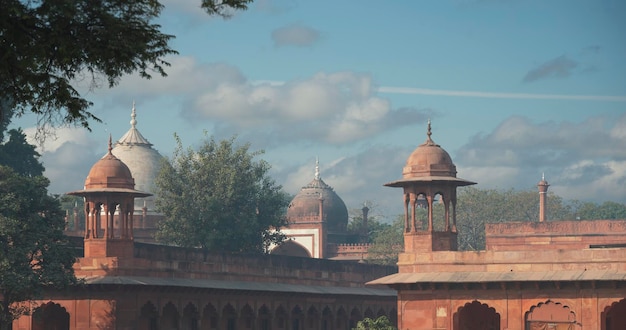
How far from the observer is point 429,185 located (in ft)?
132

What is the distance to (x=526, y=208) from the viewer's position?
89375 millimetres

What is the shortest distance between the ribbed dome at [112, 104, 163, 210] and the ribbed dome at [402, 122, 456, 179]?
2921cm

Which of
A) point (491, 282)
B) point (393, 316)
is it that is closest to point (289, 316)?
point (393, 316)

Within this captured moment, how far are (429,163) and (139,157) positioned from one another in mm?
33668

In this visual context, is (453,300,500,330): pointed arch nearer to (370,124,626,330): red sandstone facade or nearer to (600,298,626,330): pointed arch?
(370,124,626,330): red sandstone facade

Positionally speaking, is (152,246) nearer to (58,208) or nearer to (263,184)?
(58,208)

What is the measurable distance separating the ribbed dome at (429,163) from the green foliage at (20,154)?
69.0ft

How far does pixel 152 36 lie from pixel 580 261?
2299 cm

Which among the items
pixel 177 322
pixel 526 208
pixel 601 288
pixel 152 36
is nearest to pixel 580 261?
pixel 601 288

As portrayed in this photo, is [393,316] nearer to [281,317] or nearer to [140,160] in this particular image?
[281,317]

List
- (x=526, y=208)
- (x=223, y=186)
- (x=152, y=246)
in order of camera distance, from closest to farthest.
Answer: (x=152, y=246)
(x=223, y=186)
(x=526, y=208)

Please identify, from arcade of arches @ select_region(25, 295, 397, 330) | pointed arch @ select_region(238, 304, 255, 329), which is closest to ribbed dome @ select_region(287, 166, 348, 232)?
arcade of arches @ select_region(25, 295, 397, 330)

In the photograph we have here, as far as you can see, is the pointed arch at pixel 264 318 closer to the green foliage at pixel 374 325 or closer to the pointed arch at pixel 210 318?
the pointed arch at pixel 210 318

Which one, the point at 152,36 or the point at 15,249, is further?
the point at 15,249
